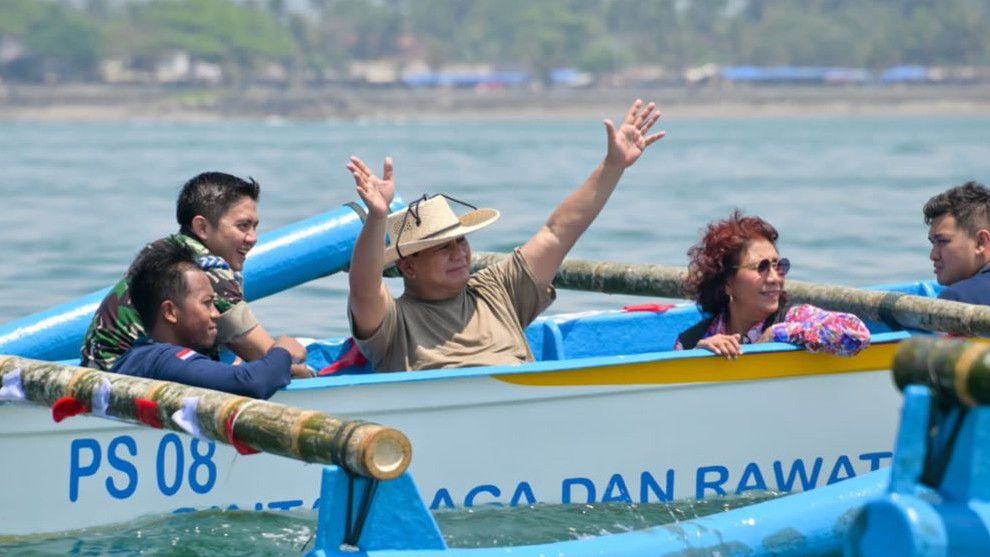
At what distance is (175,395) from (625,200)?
74.5ft

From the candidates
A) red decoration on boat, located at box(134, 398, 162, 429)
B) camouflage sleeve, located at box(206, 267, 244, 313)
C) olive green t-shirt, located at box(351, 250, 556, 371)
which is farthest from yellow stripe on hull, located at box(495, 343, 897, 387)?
red decoration on boat, located at box(134, 398, 162, 429)

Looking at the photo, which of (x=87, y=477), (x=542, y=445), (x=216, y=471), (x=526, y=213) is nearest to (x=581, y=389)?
(x=542, y=445)

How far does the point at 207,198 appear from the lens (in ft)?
21.5

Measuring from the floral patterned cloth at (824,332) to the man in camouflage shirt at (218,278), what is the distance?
187 cm

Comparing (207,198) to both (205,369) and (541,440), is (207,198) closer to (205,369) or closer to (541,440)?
(205,369)

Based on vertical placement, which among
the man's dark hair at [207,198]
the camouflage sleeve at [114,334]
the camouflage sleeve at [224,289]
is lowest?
the camouflage sleeve at [114,334]

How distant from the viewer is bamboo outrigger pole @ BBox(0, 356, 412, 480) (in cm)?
453

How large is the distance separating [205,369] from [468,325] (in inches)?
52.1

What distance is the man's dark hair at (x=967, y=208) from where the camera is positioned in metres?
7.53

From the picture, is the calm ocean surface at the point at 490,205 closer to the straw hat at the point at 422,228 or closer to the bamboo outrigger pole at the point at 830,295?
the straw hat at the point at 422,228

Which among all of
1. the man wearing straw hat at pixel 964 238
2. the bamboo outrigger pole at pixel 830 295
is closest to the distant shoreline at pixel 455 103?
the bamboo outrigger pole at pixel 830 295

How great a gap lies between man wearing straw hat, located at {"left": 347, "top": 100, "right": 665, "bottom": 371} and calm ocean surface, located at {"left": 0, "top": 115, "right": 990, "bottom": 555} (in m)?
→ 0.66

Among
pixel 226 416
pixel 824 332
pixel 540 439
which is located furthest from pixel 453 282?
pixel 226 416

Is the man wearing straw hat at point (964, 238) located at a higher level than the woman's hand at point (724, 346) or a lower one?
higher
